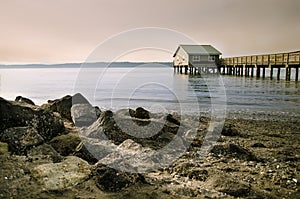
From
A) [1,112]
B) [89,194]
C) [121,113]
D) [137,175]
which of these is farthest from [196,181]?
[1,112]

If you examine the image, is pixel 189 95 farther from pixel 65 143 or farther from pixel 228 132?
pixel 65 143

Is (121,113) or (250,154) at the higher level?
(121,113)

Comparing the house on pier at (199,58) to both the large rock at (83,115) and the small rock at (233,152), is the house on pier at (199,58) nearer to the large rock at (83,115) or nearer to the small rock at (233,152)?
the large rock at (83,115)

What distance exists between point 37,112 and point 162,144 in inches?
113

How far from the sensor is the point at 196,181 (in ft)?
16.2

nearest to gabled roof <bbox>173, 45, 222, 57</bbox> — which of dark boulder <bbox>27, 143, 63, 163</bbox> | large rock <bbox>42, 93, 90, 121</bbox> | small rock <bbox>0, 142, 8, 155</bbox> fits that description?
large rock <bbox>42, 93, 90, 121</bbox>

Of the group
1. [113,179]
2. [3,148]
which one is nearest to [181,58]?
[3,148]

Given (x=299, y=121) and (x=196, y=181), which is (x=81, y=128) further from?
(x=299, y=121)

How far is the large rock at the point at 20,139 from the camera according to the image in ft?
17.3

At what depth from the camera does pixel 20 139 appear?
5.41 meters

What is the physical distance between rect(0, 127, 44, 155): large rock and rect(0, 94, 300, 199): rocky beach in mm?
17

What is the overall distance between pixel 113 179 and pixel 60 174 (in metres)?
0.80

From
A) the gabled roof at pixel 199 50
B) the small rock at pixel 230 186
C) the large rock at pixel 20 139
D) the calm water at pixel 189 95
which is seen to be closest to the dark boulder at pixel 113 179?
the small rock at pixel 230 186

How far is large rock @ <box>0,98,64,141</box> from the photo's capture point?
6297 millimetres
